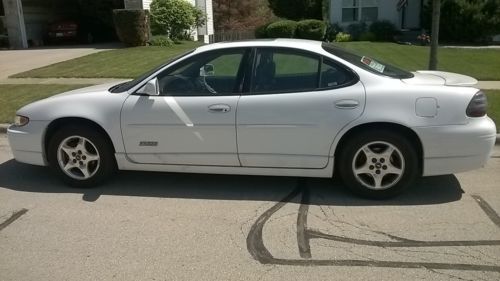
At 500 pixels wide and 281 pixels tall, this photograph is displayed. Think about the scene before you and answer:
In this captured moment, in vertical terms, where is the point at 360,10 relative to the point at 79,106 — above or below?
above

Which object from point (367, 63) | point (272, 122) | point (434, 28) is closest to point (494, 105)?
point (434, 28)

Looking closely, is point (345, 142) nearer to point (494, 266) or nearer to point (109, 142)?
point (494, 266)

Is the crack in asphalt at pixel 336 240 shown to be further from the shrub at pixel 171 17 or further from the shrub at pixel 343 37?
the shrub at pixel 171 17

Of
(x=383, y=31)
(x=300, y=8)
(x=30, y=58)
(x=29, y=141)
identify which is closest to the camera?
(x=29, y=141)

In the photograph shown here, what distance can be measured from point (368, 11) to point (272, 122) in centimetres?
1941

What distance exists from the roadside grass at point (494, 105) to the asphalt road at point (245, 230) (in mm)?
1956

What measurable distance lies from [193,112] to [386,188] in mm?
1914

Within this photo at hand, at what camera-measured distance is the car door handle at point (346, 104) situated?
177 inches

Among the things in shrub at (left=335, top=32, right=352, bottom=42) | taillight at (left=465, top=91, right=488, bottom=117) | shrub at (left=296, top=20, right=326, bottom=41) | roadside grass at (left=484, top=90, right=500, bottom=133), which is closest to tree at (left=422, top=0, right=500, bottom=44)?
shrub at (left=335, top=32, right=352, bottom=42)

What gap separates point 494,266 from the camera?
11.4 ft

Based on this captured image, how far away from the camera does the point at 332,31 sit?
2217cm

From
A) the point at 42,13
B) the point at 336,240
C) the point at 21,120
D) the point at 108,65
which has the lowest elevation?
the point at 336,240

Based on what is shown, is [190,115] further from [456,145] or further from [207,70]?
[456,145]

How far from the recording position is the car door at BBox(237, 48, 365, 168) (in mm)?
4539
